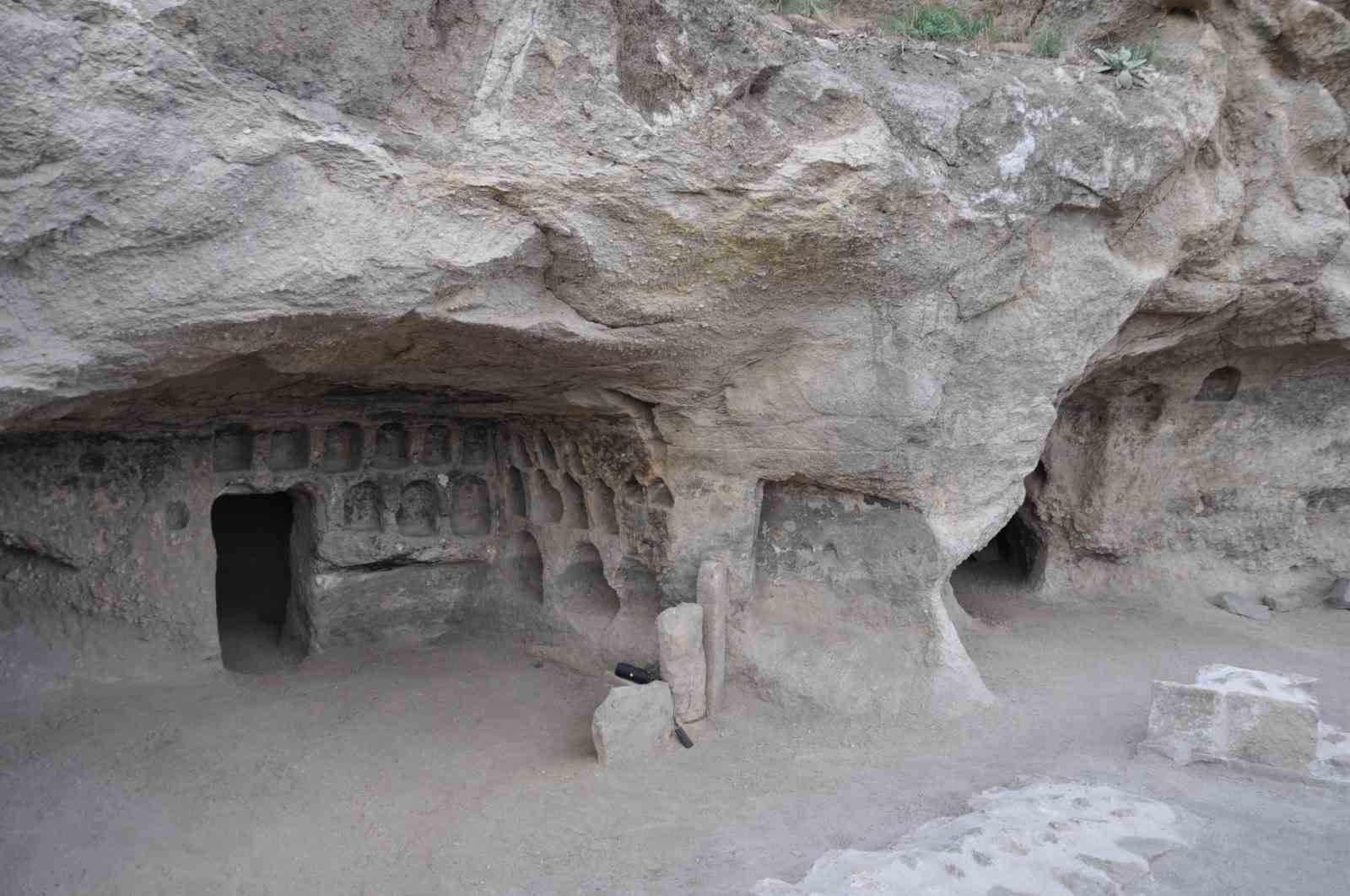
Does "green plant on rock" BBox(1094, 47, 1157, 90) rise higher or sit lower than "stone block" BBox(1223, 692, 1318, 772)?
higher

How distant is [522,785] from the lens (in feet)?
16.5

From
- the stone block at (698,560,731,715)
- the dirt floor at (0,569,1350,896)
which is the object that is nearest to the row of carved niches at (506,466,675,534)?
the stone block at (698,560,731,715)

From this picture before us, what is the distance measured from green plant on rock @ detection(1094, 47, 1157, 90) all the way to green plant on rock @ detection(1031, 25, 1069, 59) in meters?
0.31

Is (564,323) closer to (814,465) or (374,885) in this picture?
(814,465)

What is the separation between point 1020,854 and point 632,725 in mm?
2068

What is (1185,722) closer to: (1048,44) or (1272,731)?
(1272,731)

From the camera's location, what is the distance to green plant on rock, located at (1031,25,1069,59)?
572cm

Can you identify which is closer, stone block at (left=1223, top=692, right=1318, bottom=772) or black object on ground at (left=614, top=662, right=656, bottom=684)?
stone block at (left=1223, top=692, right=1318, bottom=772)

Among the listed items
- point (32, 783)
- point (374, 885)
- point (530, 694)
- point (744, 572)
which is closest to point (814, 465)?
point (744, 572)

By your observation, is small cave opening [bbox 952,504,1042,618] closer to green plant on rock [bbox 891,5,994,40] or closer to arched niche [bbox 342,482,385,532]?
green plant on rock [bbox 891,5,994,40]

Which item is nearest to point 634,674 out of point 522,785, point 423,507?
point 522,785

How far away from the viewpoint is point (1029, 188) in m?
5.12

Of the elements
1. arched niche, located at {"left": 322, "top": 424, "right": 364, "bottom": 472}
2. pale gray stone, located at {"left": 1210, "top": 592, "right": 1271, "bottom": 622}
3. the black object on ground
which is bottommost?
the black object on ground

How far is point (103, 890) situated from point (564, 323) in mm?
3201
